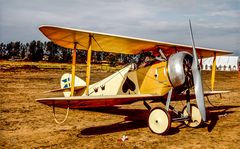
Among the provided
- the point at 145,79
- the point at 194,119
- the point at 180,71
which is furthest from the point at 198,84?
the point at 145,79

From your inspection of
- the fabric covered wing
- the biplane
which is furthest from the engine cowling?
the fabric covered wing

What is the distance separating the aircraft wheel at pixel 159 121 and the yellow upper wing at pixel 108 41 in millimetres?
2456

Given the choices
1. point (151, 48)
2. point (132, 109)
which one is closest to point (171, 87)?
point (151, 48)

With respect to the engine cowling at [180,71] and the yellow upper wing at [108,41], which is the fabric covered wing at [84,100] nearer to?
the engine cowling at [180,71]

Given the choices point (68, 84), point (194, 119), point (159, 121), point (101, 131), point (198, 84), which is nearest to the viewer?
point (198, 84)

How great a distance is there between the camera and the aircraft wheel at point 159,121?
7498 mm

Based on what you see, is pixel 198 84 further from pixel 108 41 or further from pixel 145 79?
pixel 108 41

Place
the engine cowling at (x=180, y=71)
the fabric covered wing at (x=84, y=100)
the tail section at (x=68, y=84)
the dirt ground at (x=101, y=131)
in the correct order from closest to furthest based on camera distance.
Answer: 1. the dirt ground at (x=101, y=131)
2. the fabric covered wing at (x=84, y=100)
3. the engine cowling at (x=180, y=71)
4. the tail section at (x=68, y=84)

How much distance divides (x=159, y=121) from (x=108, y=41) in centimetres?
325

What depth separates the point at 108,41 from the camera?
930cm

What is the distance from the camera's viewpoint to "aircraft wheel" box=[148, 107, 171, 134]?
295 inches

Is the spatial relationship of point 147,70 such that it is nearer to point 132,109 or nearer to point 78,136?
point 78,136

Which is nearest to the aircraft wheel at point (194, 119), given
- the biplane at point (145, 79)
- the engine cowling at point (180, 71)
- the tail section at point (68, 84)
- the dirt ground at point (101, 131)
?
the biplane at point (145, 79)

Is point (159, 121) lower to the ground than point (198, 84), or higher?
lower
